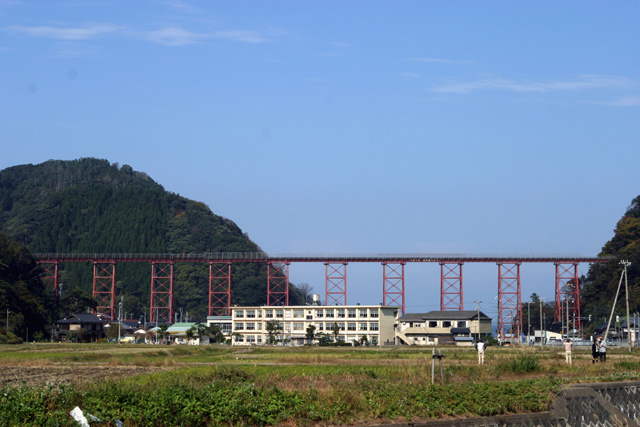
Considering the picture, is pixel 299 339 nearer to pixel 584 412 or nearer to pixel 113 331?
pixel 113 331

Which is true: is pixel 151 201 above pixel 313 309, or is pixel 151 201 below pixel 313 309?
above

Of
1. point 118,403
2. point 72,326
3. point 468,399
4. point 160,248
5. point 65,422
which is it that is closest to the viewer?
point 65,422

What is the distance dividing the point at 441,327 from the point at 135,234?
93407 millimetres

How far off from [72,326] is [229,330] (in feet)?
70.4

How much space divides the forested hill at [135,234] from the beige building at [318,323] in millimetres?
46409

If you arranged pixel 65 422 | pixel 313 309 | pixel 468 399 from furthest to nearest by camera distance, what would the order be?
pixel 313 309 < pixel 468 399 < pixel 65 422

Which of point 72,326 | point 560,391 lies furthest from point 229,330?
point 560,391

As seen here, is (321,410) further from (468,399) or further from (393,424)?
(468,399)

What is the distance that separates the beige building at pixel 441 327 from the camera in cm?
7969

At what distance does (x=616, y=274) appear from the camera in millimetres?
97125

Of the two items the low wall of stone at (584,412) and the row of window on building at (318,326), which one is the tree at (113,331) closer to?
the row of window on building at (318,326)

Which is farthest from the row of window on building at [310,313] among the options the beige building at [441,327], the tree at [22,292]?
the tree at [22,292]

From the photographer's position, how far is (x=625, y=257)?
326 feet

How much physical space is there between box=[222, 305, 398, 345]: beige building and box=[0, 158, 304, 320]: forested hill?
46409mm
